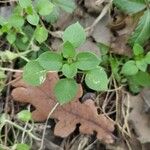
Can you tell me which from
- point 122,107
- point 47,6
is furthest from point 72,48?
point 122,107

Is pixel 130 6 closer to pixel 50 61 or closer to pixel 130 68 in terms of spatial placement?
pixel 130 68

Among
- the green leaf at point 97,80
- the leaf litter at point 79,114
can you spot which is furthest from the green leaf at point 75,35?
the leaf litter at point 79,114

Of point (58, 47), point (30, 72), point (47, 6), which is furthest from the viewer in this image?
point (58, 47)

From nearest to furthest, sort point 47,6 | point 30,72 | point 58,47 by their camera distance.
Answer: point 30,72, point 47,6, point 58,47

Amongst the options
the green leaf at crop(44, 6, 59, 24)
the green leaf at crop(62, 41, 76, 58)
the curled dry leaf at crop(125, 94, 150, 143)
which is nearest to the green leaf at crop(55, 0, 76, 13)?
the green leaf at crop(44, 6, 59, 24)

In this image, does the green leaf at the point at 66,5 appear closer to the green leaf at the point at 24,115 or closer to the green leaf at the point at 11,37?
the green leaf at the point at 11,37

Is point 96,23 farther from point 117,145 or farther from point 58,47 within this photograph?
point 117,145

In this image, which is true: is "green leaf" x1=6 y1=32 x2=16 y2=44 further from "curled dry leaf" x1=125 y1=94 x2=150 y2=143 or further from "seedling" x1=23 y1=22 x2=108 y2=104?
"curled dry leaf" x1=125 y1=94 x2=150 y2=143
